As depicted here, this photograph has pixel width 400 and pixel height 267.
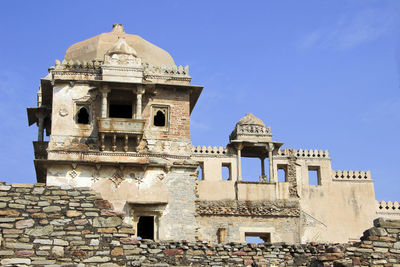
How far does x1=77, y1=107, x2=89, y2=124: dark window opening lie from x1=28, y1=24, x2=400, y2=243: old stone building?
4 cm

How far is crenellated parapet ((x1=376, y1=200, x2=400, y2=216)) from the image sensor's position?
30.5 meters

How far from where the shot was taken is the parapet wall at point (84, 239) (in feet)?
38.3

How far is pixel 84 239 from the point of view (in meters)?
11.9

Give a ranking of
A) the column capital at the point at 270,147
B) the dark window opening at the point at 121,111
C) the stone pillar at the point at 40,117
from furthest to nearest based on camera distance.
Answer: the column capital at the point at 270,147 → the stone pillar at the point at 40,117 → the dark window opening at the point at 121,111

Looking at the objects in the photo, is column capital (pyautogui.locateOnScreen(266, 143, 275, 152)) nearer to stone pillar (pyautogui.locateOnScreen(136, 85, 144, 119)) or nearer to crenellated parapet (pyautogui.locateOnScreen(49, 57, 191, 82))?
crenellated parapet (pyautogui.locateOnScreen(49, 57, 191, 82))

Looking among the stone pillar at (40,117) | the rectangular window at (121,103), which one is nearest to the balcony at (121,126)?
the rectangular window at (121,103)

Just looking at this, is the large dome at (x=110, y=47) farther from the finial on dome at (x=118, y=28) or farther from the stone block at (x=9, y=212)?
the stone block at (x=9, y=212)

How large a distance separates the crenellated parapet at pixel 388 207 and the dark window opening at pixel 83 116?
47.7 ft

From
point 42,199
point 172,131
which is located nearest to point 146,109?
point 172,131

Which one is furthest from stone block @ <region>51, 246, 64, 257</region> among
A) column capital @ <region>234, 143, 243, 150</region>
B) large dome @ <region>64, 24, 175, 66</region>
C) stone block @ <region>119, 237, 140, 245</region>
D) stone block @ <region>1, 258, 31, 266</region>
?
column capital @ <region>234, 143, 243, 150</region>

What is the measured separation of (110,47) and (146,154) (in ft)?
15.9

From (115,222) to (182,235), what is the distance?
9.74 meters

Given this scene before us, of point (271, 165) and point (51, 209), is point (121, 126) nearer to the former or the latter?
point (271, 165)

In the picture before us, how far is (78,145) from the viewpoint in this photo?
2247 centimetres
